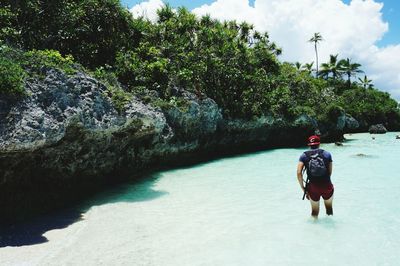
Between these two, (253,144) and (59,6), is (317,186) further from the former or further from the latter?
(253,144)

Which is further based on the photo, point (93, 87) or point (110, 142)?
point (110, 142)

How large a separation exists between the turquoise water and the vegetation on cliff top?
3412mm

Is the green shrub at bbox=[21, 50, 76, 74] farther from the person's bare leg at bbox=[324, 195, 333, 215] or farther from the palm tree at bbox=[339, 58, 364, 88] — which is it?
the palm tree at bbox=[339, 58, 364, 88]

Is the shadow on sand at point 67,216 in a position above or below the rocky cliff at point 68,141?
below

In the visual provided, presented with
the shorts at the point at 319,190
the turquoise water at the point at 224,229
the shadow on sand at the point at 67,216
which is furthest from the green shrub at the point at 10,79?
the shorts at the point at 319,190

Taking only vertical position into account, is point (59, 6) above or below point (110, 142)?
above

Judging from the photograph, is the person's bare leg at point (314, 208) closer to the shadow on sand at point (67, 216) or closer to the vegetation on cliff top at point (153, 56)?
the shadow on sand at point (67, 216)

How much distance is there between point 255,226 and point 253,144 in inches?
723

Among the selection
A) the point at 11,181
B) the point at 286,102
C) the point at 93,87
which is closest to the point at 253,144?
the point at 286,102

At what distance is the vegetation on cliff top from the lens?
11.7 meters

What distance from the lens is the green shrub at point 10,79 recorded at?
25.1ft

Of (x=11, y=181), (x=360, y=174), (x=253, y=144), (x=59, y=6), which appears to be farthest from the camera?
(x=253, y=144)

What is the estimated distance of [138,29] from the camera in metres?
19.5

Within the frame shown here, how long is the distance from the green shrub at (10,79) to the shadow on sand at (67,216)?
2984mm
